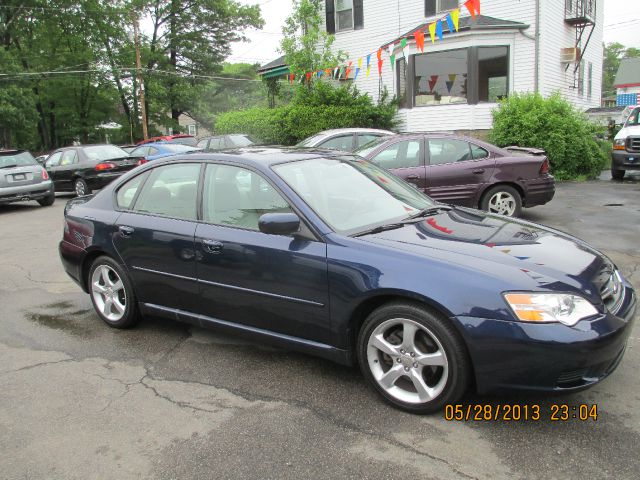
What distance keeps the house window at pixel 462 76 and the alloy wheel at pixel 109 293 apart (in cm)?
1498

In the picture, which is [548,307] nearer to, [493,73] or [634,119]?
[634,119]

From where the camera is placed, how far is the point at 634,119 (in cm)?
1471

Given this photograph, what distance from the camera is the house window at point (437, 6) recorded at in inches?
718

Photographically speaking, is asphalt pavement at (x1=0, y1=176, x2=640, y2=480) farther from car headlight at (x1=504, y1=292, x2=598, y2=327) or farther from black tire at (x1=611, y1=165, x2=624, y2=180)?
black tire at (x1=611, y1=165, x2=624, y2=180)

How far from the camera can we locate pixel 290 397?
339cm

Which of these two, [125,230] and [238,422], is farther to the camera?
[125,230]

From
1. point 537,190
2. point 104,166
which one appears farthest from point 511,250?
point 104,166

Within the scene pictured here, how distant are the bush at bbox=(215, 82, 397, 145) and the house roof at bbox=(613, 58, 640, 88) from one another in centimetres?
5443

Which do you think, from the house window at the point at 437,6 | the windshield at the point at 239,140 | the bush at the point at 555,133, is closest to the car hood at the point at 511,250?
the bush at the point at 555,133

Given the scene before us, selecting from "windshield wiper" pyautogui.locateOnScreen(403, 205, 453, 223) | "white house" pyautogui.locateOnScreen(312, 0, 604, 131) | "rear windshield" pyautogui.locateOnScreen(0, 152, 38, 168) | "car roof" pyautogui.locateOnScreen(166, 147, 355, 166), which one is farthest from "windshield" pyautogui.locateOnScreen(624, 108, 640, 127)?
"rear windshield" pyautogui.locateOnScreen(0, 152, 38, 168)

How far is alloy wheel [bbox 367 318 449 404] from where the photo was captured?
9.89 feet

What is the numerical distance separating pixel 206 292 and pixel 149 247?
2.22 ft

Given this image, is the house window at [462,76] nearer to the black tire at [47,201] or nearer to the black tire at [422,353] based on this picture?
the black tire at [47,201]

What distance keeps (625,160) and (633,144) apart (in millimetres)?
423
